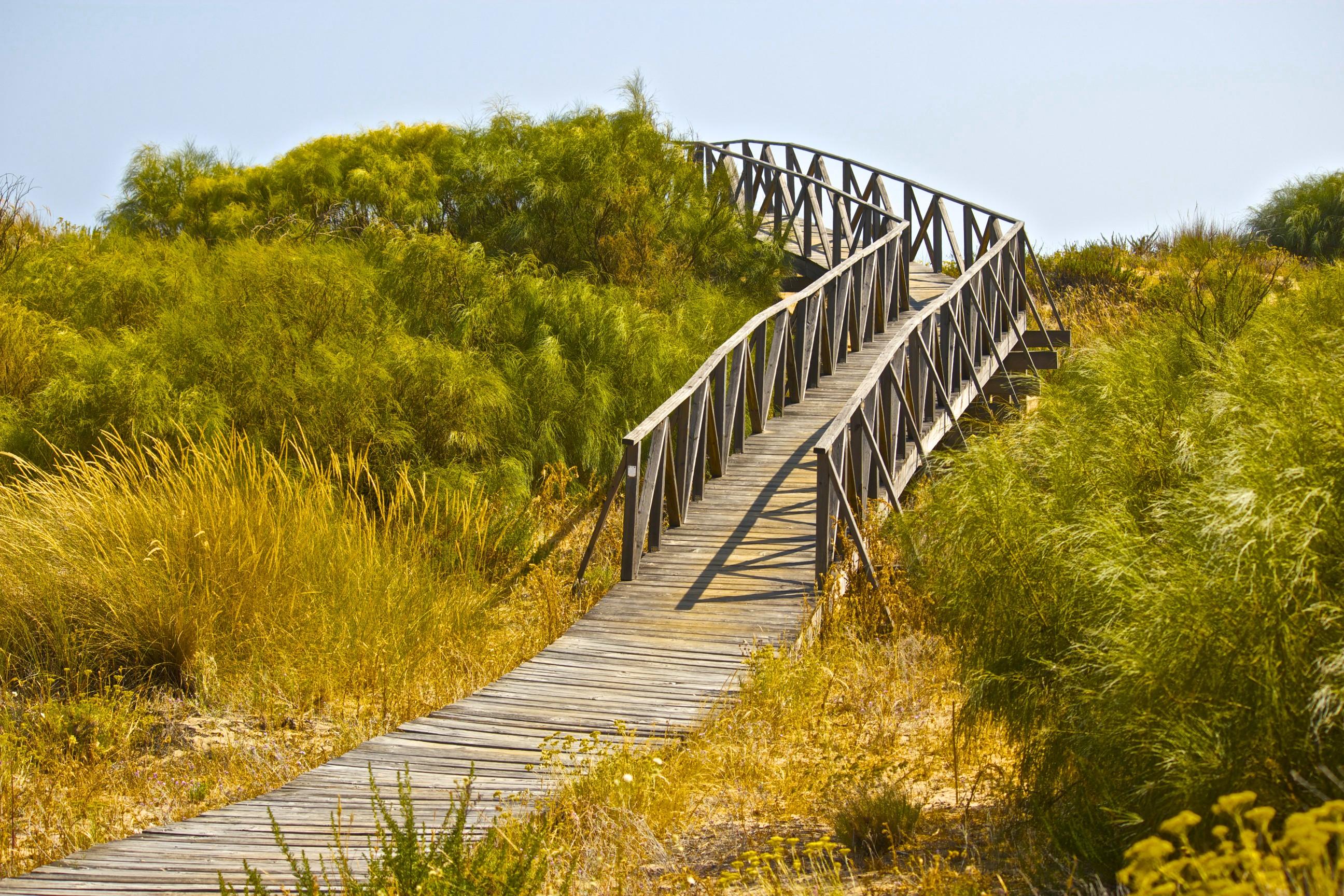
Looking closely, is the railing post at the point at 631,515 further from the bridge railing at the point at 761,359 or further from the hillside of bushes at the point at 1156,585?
the hillside of bushes at the point at 1156,585

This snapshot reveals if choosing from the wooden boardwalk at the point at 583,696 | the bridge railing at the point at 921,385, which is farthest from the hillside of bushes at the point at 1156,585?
the wooden boardwalk at the point at 583,696

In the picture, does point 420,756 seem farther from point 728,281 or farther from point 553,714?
point 728,281

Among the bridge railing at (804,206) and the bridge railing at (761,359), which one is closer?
the bridge railing at (761,359)

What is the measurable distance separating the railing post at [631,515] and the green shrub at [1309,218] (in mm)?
17242

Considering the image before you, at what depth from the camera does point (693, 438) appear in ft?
27.4

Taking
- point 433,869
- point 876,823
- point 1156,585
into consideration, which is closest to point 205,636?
point 433,869

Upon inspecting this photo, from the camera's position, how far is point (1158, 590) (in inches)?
135

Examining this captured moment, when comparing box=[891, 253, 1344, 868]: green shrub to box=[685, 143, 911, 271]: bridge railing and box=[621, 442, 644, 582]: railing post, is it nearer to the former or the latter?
box=[621, 442, 644, 582]: railing post

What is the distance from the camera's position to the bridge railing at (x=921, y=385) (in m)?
7.24

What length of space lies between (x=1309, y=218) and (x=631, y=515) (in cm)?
1841

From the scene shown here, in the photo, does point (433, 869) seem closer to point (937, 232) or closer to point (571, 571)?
point (571, 571)

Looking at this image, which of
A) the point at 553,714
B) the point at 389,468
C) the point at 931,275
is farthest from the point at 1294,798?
the point at 931,275

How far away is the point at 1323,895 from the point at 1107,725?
1199mm

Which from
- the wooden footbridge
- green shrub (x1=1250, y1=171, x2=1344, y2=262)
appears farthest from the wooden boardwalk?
green shrub (x1=1250, y1=171, x2=1344, y2=262)
